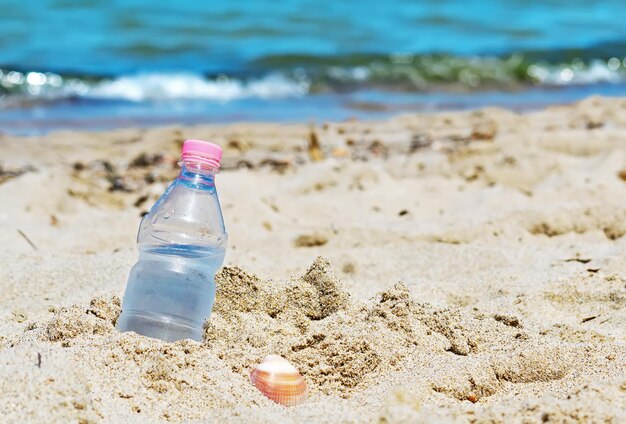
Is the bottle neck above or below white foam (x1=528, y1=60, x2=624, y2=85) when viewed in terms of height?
above

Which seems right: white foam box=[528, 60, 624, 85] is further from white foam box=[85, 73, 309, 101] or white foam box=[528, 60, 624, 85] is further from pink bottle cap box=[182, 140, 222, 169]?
pink bottle cap box=[182, 140, 222, 169]

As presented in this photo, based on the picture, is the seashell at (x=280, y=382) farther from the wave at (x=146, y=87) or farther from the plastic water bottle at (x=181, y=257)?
the wave at (x=146, y=87)

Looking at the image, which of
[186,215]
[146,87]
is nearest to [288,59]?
[146,87]

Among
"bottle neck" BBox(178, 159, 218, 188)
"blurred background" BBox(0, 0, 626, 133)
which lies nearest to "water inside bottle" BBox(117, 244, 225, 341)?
"bottle neck" BBox(178, 159, 218, 188)

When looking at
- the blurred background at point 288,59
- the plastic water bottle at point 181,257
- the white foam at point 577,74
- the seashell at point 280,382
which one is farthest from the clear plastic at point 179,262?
the white foam at point 577,74

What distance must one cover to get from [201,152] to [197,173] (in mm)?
86

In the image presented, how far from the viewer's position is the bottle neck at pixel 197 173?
243cm

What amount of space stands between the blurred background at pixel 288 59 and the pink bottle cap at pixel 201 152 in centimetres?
528

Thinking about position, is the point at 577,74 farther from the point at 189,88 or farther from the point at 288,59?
the point at 189,88

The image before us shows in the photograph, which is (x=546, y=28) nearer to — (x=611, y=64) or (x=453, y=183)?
(x=611, y=64)

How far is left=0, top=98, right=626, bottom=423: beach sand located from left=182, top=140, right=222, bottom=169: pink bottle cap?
41cm

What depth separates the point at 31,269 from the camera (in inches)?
129

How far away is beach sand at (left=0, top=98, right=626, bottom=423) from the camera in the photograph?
2119 millimetres

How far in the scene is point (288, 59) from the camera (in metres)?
11.5
